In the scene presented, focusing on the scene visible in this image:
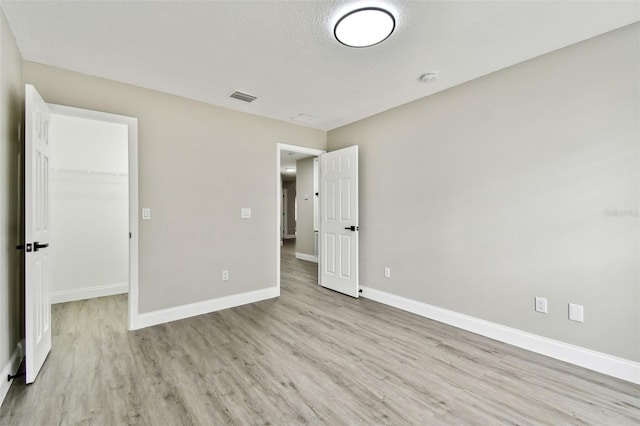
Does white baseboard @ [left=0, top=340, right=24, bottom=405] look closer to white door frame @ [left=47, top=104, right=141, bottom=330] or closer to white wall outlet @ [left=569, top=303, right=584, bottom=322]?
white door frame @ [left=47, top=104, right=141, bottom=330]

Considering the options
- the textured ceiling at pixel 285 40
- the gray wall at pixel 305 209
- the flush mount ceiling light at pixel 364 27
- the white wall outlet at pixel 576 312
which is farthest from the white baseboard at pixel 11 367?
the gray wall at pixel 305 209

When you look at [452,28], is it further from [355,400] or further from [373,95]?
[355,400]

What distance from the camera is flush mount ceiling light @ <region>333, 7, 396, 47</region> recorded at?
6.09 feet

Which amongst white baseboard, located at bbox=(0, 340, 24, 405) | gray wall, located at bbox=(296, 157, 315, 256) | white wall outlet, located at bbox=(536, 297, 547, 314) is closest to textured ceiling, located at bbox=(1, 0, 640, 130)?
white wall outlet, located at bbox=(536, 297, 547, 314)

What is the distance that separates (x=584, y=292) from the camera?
227cm

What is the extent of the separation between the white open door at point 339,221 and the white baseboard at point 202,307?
0.92 metres

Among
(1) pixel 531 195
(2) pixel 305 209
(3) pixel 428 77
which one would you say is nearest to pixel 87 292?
(2) pixel 305 209

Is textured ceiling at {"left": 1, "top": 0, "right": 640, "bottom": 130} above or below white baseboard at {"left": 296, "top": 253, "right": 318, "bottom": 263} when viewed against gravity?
above

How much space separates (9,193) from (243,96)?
7.20 feet

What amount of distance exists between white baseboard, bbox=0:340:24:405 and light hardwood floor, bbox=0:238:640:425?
0.07 metres

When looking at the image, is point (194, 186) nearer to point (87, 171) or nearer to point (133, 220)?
point (133, 220)

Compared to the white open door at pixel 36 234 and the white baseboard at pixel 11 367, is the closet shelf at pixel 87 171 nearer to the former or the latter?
the white open door at pixel 36 234

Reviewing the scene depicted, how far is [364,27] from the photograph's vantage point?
195 cm

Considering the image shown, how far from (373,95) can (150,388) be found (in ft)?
11.2
